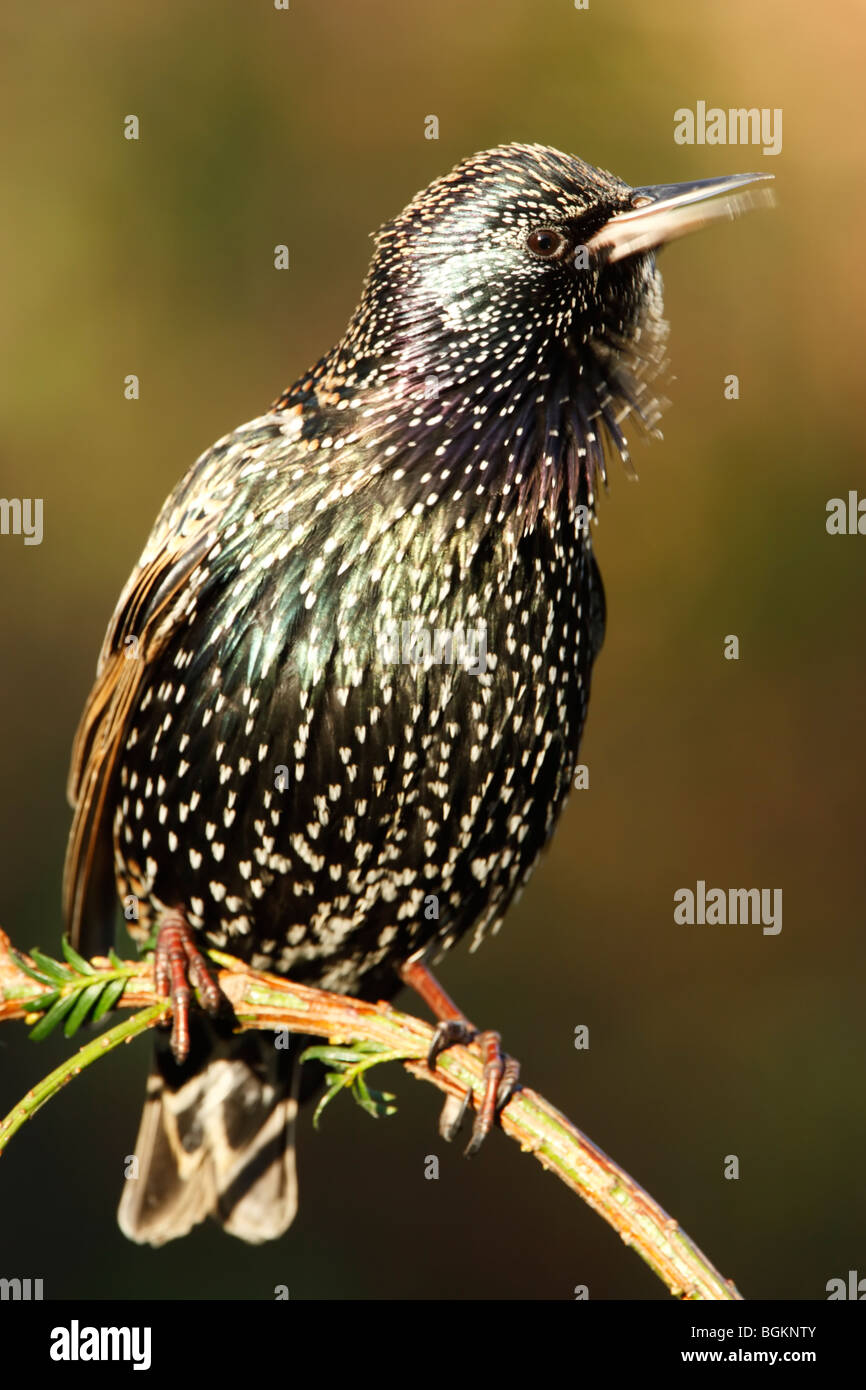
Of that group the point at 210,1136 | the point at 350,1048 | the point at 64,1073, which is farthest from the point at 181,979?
the point at 210,1136

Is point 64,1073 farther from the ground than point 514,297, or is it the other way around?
point 514,297

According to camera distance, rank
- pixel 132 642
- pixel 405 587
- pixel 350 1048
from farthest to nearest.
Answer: pixel 132 642 < pixel 405 587 < pixel 350 1048

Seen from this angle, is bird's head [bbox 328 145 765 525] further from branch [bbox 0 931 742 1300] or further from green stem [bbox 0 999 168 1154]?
green stem [bbox 0 999 168 1154]

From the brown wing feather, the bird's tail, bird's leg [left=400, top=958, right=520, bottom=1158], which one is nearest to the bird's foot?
bird's leg [left=400, top=958, right=520, bottom=1158]

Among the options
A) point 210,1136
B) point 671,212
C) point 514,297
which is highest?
point 671,212

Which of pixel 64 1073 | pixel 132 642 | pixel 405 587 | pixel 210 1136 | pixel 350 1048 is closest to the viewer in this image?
pixel 64 1073

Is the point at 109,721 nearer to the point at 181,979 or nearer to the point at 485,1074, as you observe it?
the point at 181,979

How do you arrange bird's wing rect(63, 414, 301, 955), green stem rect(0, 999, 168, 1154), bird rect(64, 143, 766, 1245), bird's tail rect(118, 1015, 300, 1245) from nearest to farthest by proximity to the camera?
1. green stem rect(0, 999, 168, 1154)
2. bird rect(64, 143, 766, 1245)
3. bird's wing rect(63, 414, 301, 955)
4. bird's tail rect(118, 1015, 300, 1245)
